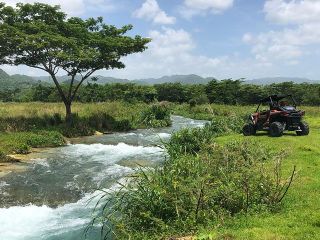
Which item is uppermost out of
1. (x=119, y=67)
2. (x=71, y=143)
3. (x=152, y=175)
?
(x=119, y=67)

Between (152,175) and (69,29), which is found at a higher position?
(69,29)

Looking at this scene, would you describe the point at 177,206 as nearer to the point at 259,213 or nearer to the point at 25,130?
the point at 259,213

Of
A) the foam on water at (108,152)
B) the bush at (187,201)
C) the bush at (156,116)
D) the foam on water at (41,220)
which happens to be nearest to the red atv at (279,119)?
the foam on water at (108,152)

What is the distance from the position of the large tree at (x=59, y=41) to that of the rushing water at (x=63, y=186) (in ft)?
20.5

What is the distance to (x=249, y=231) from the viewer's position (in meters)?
7.57

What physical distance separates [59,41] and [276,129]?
14.6 metres

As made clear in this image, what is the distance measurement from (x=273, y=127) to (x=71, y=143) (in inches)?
471

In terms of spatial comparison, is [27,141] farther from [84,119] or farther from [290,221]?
[290,221]

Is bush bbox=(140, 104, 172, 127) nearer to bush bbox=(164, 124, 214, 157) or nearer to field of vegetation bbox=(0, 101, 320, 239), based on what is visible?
bush bbox=(164, 124, 214, 157)

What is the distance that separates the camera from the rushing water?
10.5 m

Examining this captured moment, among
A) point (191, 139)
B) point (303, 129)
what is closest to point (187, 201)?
point (191, 139)

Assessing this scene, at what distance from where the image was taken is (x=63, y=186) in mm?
14477

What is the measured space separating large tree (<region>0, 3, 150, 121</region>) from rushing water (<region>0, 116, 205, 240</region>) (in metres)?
6.25

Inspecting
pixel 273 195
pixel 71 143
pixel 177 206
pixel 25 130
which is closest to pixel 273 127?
pixel 273 195
